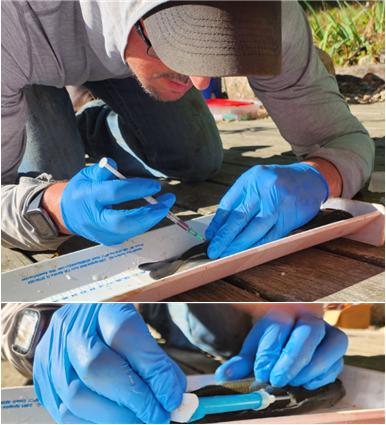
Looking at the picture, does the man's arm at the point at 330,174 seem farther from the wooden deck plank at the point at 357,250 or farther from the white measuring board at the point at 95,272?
the white measuring board at the point at 95,272

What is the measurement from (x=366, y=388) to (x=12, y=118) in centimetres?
59

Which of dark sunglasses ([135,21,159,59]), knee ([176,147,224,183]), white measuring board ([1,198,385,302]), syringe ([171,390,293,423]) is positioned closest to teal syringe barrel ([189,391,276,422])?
syringe ([171,390,293,423])

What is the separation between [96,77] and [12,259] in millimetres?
400

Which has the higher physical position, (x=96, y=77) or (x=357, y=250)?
(x=96, y=77)

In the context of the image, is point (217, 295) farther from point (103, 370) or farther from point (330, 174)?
point (330, 174)

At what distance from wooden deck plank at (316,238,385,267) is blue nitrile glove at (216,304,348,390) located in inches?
5.5

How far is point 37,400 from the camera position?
0.25 metres

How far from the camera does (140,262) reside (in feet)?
1.55

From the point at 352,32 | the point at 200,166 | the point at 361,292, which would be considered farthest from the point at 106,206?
the point at 352,32

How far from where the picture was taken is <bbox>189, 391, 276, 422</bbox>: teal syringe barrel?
10.5 inches

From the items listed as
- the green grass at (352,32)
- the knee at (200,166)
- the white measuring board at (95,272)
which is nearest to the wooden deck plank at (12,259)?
the white measuring board at (95,272)

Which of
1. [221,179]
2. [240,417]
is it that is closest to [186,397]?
[240,417]

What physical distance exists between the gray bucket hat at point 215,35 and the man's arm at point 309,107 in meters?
0.22

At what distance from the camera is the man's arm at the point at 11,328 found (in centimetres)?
21
